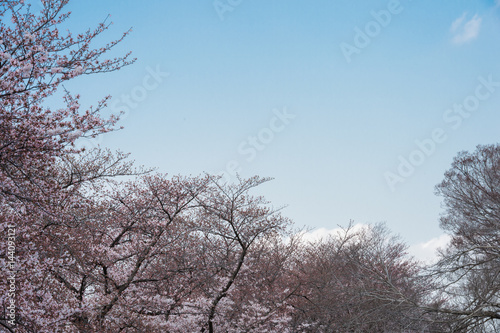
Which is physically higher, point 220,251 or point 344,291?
point 220,251

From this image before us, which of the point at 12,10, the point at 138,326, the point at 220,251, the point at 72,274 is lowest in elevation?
the point at 138,326

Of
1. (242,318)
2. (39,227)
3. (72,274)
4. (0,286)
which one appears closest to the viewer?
(0,286)

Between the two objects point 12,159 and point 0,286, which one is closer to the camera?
point 12,159

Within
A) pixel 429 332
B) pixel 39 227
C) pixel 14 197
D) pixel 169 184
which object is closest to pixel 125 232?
pixel 169 184

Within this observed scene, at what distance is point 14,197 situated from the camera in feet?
21.4

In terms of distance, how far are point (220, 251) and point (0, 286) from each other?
7.02m

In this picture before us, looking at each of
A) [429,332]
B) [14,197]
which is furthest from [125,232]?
[429,332]

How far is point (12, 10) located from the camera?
641 cm

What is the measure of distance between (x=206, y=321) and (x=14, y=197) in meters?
6.62

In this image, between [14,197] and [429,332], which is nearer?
[14,197]

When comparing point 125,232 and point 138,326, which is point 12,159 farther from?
point 125,232

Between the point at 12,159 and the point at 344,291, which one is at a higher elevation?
the point at 12,159

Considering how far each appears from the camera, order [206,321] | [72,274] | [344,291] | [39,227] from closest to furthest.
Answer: [39,227]
[344,291]
[72,274]
[206,321]

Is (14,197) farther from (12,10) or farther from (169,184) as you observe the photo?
(169,184)
